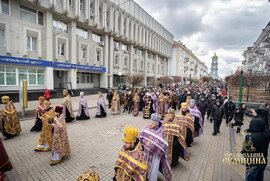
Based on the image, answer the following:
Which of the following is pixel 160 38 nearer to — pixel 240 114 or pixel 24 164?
pixel 240 114

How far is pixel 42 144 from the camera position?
575 centimetres

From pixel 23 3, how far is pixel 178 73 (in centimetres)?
5855

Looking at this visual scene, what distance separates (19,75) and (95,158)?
1846 cm

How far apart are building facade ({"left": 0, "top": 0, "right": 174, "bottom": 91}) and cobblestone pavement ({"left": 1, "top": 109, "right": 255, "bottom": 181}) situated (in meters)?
14.2

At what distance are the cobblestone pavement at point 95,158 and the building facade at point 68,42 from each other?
1416 centimetres

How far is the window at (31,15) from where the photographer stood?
740 inches

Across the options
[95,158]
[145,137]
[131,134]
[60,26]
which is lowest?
[95,158]

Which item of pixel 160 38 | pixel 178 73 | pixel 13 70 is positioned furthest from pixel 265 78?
pixel 178 73

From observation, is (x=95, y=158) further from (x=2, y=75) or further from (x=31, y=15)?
(x=31, y=15)

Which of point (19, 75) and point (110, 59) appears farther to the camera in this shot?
point (110, 59)

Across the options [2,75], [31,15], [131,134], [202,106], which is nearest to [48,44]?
[31,15]

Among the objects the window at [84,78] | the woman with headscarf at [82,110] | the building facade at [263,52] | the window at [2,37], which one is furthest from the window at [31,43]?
the building facade at [263,52]

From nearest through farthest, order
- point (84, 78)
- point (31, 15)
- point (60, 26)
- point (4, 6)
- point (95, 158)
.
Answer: point (95, 158), point (4, 6), point (31, 15), point (60, 26), point (84, 78)

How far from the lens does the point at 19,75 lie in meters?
18.7
